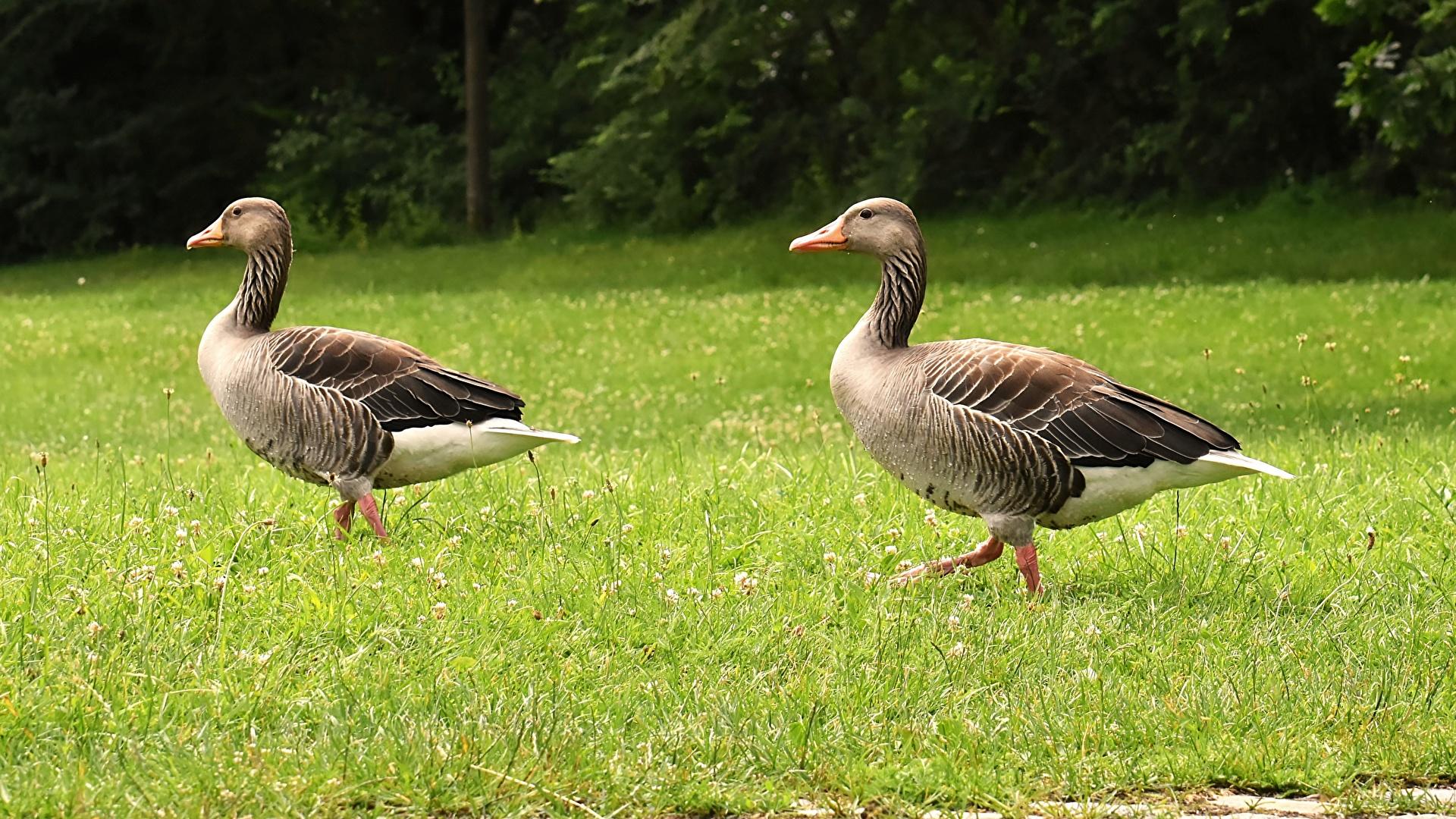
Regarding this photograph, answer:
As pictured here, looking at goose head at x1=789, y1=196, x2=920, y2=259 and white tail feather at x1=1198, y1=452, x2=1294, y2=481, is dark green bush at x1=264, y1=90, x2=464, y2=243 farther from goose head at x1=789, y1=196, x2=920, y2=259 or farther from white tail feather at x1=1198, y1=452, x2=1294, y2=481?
white tail feather at x1=1198, y1=452, x2=1294, y2=481

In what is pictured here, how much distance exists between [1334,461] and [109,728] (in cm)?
679

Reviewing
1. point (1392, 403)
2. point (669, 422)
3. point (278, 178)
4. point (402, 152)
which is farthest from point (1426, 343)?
point (278, 178)

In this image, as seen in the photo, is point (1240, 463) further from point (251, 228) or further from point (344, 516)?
point (251, 228)

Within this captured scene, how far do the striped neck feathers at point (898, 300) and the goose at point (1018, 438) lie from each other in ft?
0.51

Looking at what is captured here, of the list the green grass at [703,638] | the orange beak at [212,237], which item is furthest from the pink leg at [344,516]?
the orange beak at [212,237]

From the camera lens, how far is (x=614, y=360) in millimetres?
17969

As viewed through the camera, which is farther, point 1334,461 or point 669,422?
point 669,422

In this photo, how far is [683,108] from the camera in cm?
3209

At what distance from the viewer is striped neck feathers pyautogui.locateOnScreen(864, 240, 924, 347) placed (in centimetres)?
679

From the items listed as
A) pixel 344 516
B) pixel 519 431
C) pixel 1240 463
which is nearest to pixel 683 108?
pixel 344 516

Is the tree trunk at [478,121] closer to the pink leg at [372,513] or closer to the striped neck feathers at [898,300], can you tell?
the pink leg at [372,513]

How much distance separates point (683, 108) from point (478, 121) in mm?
4809

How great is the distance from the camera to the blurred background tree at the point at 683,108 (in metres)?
25.9

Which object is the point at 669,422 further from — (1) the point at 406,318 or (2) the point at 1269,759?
(2) the point at 1269,759
